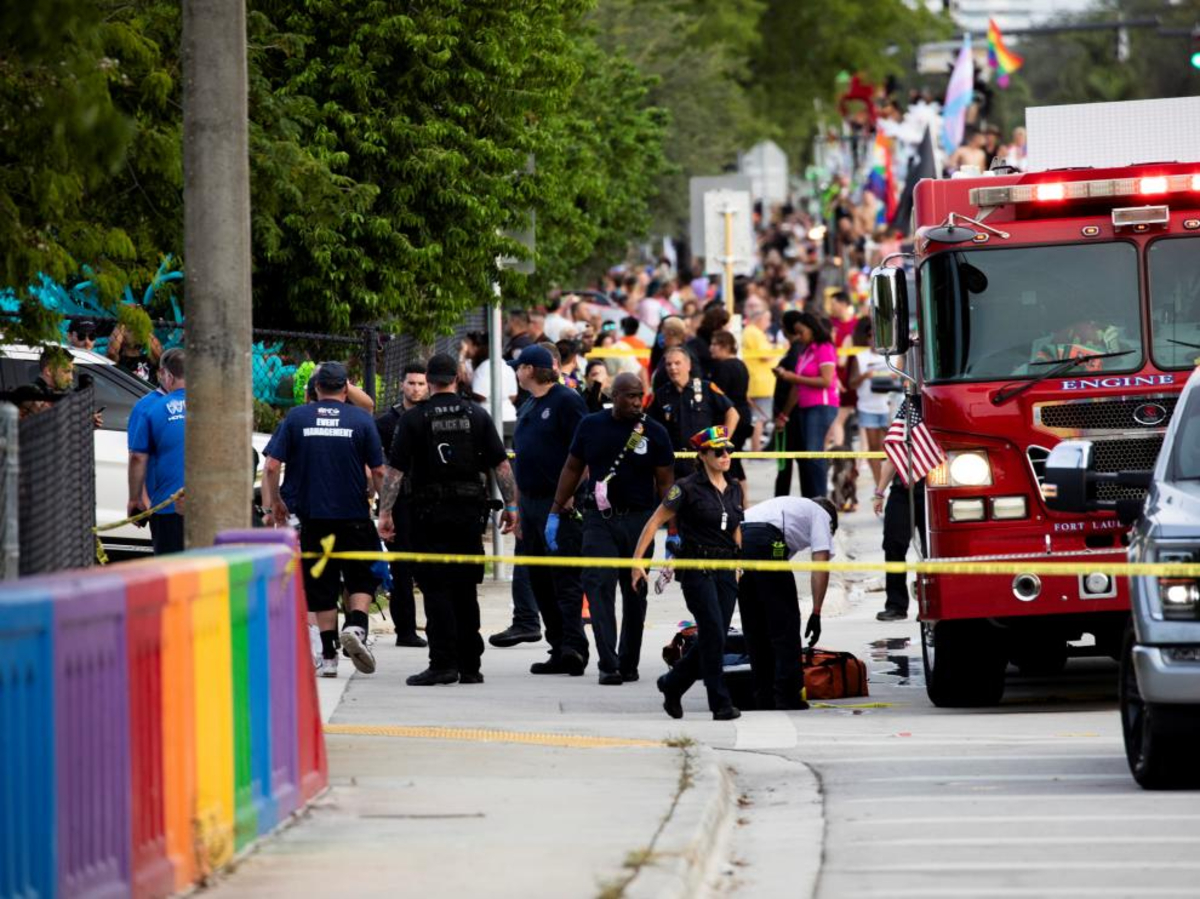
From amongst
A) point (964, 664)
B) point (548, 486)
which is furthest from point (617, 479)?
point (964, 664)

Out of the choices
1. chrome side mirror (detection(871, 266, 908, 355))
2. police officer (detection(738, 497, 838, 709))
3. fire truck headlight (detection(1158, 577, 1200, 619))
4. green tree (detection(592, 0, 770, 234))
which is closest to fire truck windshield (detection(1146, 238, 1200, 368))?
chrome side mirror (detection(871, 266, 908, 355))

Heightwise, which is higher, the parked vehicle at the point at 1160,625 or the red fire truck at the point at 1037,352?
the red fire truck at the point at 1037,352

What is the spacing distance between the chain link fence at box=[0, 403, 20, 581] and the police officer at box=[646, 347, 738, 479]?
9.41 m

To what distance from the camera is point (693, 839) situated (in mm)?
8789

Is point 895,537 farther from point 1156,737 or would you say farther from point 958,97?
point 958,97

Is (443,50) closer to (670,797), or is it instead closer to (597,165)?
(670,797)

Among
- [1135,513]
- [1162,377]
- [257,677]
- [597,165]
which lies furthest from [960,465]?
[597,165]

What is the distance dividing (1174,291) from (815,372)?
1076 cm

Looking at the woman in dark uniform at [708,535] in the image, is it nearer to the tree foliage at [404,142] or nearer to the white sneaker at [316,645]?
the white sneaker at [316,645]

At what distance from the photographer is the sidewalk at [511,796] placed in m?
8.12

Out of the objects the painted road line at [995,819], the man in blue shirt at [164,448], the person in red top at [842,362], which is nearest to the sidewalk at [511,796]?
the painted road line at [995,819]

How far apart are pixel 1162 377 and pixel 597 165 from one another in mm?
25317

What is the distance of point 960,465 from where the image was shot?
42.9ft

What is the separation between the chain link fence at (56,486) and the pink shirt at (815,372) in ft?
40.2
